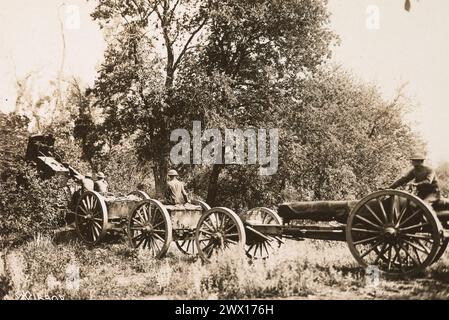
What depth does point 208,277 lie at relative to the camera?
7.10 metres

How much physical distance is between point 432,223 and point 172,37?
10.5 metres

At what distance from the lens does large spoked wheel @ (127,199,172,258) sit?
27.7ft

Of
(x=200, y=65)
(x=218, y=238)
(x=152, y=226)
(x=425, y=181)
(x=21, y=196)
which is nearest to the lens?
(x=425, y=181)

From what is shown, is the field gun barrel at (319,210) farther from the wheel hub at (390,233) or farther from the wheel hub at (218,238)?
the wheel hub at (218,238)

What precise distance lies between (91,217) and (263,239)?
3810 millimetres

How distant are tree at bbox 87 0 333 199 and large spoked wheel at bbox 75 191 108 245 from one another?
4060mm

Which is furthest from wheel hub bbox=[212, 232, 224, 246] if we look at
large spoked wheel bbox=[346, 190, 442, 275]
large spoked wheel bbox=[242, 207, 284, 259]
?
large spoked wheel bbox=[346, 190, 442, 275]

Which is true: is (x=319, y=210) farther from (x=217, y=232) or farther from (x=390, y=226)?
(x=217, y=232)

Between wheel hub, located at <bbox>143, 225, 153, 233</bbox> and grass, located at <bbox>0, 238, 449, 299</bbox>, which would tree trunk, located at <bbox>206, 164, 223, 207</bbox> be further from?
wheel hub, located at <bbox>143, 225, 153, 233</bbox>

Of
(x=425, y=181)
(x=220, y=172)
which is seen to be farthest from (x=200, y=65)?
(x=425, y=181)

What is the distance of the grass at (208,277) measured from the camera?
20.6 feet

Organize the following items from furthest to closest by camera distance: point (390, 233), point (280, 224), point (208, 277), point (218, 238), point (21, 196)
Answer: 1. point (21, 196)
2. point (280, 224)
3. point (218, 238)
4. point (208, 277)
5. point (390, 233)

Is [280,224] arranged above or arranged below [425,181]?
below
